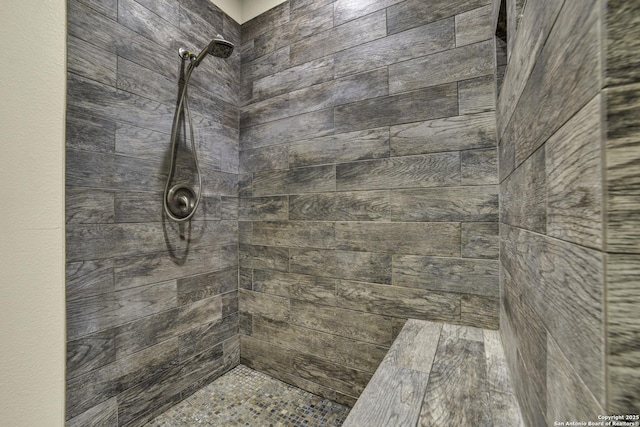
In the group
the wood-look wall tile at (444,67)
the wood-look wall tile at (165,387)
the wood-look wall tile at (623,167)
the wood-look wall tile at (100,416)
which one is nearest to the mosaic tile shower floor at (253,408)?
the wood-look wall tile at (165,387)

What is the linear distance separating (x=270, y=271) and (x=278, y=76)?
4.07ft

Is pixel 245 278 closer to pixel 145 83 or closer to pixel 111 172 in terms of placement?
pixel 111 172

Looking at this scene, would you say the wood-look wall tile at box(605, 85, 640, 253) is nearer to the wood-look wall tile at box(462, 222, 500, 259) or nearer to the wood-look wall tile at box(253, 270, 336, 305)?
the wood-look wall tile at box(462, 222, 500, 259)

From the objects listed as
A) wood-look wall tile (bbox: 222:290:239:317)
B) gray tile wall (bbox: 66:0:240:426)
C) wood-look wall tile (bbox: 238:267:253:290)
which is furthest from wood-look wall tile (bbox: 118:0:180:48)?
wood-look wall tile (bbox: 222:290:239:317)

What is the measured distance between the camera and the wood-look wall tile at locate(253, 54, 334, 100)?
58.6 inches

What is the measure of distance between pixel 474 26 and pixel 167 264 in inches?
73.0

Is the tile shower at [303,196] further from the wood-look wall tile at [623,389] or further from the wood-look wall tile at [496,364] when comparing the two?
the wood-look wall tile at [623,389]

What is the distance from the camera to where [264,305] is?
66.0 inches

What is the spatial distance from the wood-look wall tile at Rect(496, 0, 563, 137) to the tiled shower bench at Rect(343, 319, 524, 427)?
2.59 ft

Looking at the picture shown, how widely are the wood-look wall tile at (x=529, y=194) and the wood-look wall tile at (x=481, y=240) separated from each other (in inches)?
11.8

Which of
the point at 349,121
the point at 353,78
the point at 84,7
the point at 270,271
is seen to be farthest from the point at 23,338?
the point at 353,78

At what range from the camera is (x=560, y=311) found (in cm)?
39

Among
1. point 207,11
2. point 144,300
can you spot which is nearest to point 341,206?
point 144,300

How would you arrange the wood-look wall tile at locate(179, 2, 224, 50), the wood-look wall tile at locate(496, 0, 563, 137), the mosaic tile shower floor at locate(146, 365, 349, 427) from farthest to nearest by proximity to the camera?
1. the wood-look wall tile at locate(179, 2, 224, 50)
2. the mosaic tile shower floor at locate(146, 365, 349, 427)
3. the wood-look wall tile at locate(496, 0, 563, 137)
